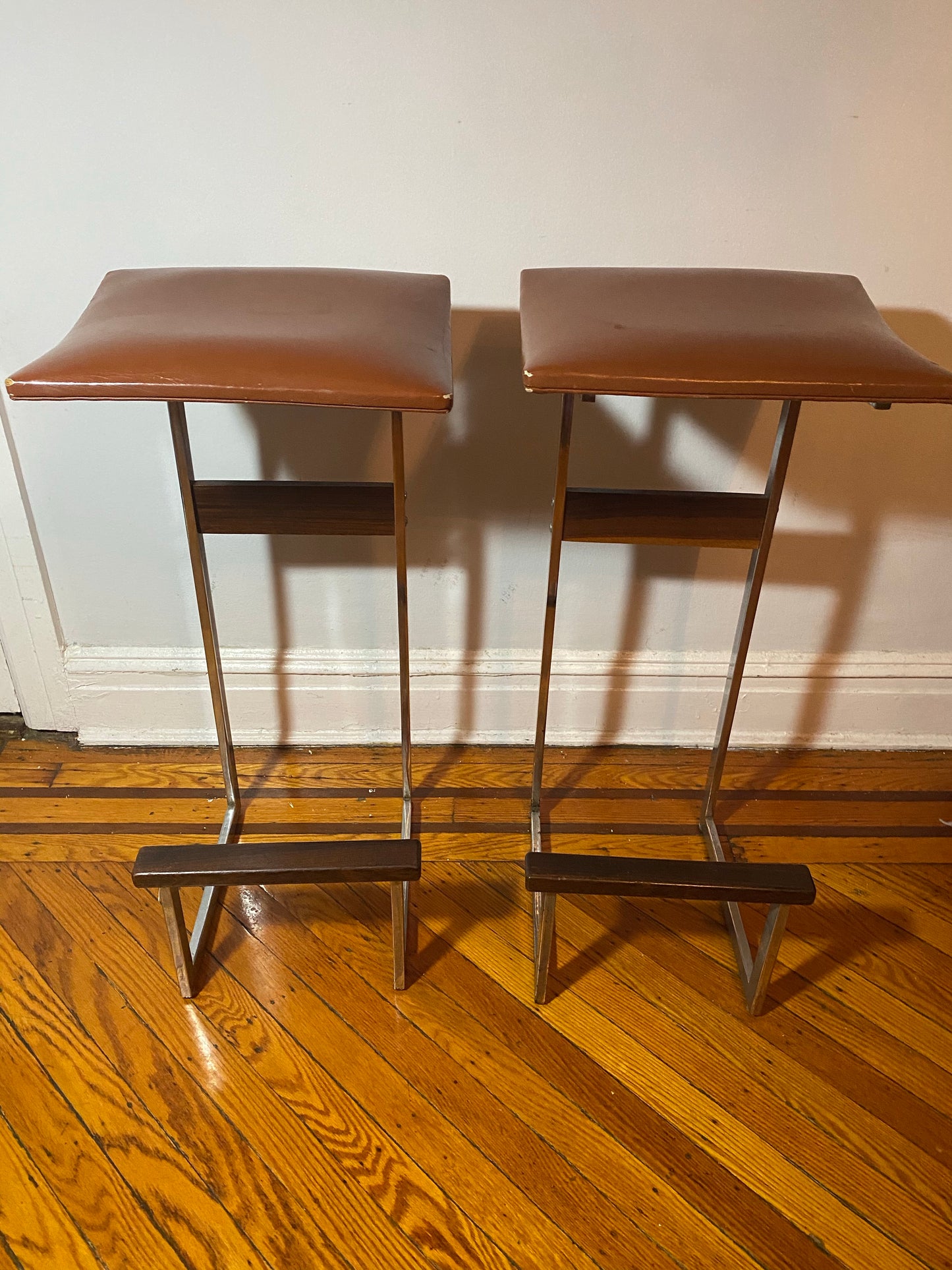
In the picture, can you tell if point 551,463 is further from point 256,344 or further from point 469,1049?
point 469,1049

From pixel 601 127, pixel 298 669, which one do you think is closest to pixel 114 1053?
pixel 298 669

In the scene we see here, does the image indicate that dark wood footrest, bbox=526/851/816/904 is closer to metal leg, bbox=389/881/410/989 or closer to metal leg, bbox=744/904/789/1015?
metal leg, bbox=744/904/789/1015

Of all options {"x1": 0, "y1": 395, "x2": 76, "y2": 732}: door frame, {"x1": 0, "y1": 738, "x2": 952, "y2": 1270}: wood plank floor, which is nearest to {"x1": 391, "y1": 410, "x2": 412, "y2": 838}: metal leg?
{"x1": 0, "y1": 738, "x2": 952, "y2": 1270}: wood plank floor

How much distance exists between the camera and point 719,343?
1199 mm

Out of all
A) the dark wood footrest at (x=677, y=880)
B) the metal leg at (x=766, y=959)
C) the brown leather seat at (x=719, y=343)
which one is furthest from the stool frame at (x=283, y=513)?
the metal leg at (x=766, y=959)

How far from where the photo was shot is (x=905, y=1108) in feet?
4.70

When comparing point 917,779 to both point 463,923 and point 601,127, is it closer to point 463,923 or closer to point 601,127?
point 463,923

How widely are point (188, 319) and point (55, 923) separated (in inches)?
40.8

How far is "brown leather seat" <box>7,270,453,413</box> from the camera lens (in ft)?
3.72

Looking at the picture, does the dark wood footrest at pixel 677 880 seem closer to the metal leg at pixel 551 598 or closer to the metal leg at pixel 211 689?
the metal leg at pixel 551 598

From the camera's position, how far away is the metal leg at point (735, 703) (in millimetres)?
1470

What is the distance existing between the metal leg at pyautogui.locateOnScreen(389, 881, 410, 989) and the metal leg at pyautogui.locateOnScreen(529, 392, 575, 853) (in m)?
0.36

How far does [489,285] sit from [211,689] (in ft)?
2.71

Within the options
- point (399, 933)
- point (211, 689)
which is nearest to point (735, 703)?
point (399, 933)
